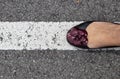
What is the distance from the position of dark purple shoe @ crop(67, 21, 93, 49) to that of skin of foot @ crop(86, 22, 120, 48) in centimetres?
3

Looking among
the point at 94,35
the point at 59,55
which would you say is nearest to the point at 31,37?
the point at 59,55

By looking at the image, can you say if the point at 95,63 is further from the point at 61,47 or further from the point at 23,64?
the point at 23,64

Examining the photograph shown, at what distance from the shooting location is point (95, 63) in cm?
245

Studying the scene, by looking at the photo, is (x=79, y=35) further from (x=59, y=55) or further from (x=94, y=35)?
(x=59, y=55)

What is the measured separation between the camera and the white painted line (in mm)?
2447

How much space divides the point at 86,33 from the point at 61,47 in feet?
0.76

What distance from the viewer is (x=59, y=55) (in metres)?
2.46

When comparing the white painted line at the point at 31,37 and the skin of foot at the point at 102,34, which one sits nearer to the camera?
the skin of foot at the point at 102,34

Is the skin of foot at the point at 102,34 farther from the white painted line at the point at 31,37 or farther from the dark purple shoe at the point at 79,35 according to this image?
the white painted line at the point at 31,37

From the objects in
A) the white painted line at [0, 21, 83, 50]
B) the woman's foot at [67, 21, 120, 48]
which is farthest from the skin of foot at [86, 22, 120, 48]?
the white painted line at [0, 21, 83, 50]

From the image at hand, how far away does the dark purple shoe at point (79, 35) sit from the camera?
2428mm

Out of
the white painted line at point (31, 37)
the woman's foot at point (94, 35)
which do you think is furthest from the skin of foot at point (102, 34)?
the white painted line at point (31, 37)

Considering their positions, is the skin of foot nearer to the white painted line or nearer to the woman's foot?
the woman's foot

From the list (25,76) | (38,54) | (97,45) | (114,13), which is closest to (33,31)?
(38,54)
